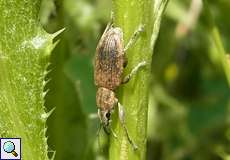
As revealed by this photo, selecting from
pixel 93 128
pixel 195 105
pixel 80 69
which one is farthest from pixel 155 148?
pixel 93 128

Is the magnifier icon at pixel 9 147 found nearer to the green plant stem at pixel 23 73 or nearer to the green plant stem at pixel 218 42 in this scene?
the green plant stem at pixel 23 73

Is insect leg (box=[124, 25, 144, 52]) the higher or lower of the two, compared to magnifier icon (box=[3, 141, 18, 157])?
higher

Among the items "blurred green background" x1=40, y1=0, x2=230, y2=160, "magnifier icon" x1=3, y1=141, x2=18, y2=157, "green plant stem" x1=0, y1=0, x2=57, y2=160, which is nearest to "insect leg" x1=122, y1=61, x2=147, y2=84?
"green plant stem" x1=0, y1=0, x2=57, y2=160

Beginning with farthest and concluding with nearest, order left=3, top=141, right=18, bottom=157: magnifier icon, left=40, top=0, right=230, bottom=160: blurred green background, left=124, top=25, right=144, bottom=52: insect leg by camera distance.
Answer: left=40, top=0, right=230, bottom=160: blurred green background → left=3, top=141, right=18, bottom=157: magnifier icon → left=124, top=25, right=144, bottom=52: insect leg

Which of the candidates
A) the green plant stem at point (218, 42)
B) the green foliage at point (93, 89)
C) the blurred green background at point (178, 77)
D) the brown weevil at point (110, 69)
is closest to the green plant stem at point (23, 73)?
the green foliage at point (93, 89)

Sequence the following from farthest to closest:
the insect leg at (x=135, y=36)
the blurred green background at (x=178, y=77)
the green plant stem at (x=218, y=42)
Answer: the blurred green background at (x=178, y=77) → the green plant stem at (x=218, y=42) → the insect leg at (x=135, y=36)

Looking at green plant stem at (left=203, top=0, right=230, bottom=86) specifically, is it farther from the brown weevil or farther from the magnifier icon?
the magnifier icon
